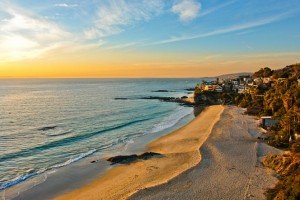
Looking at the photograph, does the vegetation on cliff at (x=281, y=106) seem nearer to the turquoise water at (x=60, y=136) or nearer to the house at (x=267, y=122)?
the house at (x=267, y=122)

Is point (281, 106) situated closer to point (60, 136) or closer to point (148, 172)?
point (148, 172)

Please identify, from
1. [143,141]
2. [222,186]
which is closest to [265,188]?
[222,186]

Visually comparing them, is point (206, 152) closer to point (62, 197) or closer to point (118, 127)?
point (62, 197)

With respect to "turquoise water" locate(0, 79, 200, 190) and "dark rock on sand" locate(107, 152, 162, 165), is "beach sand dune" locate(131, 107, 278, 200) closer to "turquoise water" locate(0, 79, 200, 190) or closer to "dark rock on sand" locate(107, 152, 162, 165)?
"dark rock on sand" locate(107, 152, 162, 165)

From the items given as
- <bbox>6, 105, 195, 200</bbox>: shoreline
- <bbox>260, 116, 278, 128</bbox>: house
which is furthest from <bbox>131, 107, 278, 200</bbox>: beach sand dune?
<bbox>260, 116, 278, 128</bbox>: house

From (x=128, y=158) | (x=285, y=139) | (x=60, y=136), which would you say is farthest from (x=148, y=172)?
(x=60, y=136)

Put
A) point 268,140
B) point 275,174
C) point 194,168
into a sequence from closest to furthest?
point 275,174 < point 194,168 < point 268,140
